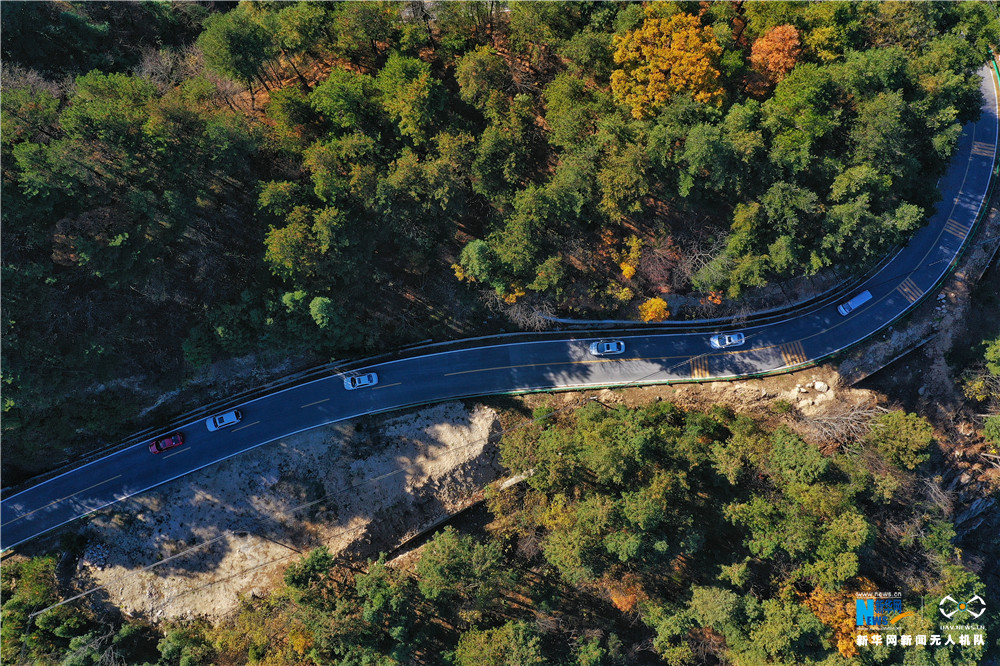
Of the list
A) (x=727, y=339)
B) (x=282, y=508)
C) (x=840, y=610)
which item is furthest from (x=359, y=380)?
(x=840, y=610)

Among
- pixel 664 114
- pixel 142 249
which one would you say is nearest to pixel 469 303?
pixel 664 114

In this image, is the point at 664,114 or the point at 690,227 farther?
the point at 690,227

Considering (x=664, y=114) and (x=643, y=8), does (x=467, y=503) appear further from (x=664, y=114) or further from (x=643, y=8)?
(x=643, y=8)

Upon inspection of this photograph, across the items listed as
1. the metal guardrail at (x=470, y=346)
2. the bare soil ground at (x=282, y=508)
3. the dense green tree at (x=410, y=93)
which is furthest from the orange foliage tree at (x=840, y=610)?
the dense green tree at (x=410, y=93)

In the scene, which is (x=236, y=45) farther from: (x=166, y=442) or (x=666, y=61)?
(x=166, y=442)

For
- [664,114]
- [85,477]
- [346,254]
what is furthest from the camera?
[85,477]

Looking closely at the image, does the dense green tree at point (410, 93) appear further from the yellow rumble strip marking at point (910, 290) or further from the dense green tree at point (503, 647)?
the yellow rumble strip marking at point (910, 290)

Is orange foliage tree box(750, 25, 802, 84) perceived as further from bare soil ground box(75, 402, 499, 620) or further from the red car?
the red car
